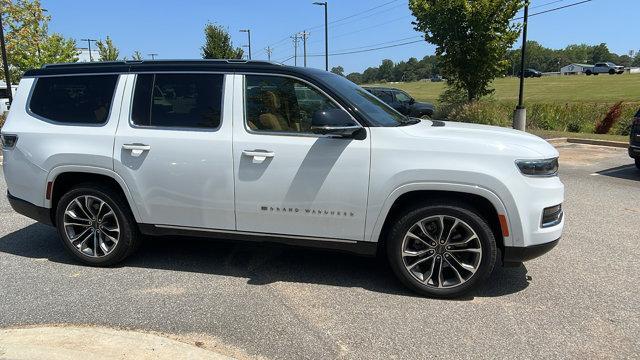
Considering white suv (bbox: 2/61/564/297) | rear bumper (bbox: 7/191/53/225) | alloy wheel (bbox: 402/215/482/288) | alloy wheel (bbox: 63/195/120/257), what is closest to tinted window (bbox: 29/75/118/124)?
white suv (bbox: 2/61/564/297)

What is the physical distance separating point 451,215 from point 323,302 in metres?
1.19

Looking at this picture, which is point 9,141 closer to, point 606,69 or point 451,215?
point 451,215

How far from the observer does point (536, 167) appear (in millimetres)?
3785

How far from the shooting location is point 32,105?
473 centimetres

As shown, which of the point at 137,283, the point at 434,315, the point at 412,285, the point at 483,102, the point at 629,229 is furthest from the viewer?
the point at 483,102

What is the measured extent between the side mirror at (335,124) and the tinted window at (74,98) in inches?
77.1

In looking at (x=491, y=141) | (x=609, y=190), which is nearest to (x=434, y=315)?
(x=491, y=141)

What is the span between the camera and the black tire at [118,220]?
4.59 meters

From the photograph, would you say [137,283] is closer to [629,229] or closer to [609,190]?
[629,229]

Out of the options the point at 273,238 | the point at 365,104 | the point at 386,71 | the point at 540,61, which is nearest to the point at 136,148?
the point at 273,238

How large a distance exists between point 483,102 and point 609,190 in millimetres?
10664

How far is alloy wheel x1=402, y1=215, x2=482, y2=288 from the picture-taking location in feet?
12.9

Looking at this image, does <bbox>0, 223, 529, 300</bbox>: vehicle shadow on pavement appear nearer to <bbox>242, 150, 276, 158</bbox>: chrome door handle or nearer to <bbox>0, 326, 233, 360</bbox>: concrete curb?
<bbox>242, 150, 276, 158</bbox>: chrome door handle

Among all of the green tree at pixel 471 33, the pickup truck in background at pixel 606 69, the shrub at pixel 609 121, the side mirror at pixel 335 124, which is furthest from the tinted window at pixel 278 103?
the pickup truck in background at pixel 606 69
